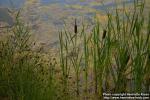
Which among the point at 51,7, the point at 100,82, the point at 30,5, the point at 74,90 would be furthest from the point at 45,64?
the point at 30,5

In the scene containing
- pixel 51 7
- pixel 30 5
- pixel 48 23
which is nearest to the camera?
pixel 48 23

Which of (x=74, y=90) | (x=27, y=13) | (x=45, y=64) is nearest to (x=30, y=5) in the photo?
(x=27, y=13)

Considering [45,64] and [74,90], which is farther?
[45,64]

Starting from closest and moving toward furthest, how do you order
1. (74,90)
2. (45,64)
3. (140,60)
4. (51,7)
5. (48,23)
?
(140,60)
(74,90)
(45,64)
(48,23)
(51,7)

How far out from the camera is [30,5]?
3941mm

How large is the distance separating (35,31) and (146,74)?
1.50 metres

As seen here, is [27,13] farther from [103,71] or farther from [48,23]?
[103,71]

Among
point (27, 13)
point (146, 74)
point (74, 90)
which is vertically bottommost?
point (74, 90)

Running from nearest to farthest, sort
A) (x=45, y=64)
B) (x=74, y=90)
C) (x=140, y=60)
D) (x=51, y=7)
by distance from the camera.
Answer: (x=140, y=60) → (x=74, y=90) → (x=45, y=64) → (x=51, y=7)

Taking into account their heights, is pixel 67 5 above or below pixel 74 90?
above

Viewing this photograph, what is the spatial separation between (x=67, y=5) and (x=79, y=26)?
1.85 ft

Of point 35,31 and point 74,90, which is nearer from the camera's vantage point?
point 74,90

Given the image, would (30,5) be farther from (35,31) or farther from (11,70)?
(11,70)

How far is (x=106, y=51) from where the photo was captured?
2215 mm
